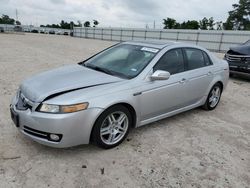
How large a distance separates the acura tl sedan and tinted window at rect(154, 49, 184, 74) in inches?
0.6

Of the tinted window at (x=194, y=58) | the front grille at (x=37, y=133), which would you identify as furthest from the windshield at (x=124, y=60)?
the front grille at (x=37, y=133)

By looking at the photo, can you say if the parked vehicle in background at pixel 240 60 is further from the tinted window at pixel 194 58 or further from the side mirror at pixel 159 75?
the side mirror at pixel 159 75

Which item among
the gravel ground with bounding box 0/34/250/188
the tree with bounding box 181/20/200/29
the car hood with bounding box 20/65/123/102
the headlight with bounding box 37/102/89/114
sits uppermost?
the tree with bounding box 181/20/200/29

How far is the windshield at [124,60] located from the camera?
3.71 meters

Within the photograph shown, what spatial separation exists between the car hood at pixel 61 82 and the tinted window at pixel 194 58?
5.36 ft

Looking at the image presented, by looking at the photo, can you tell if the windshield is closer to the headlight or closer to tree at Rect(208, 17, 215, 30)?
the headlight

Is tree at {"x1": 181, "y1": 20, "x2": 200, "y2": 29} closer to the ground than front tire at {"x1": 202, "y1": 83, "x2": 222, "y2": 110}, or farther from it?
farther from it

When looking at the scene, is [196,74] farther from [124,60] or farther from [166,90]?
[124,60]

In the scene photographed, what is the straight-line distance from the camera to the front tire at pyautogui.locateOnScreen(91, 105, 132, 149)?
3.09 m

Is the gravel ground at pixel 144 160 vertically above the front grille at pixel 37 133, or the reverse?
the front grille at pixel 37 133

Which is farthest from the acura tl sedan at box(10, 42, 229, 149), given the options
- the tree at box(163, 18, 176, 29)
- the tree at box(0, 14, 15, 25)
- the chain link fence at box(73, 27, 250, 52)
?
the tree at box(0, 14, 15, 25)

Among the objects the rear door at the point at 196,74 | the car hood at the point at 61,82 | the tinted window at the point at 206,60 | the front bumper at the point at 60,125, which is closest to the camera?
the front bumper at the point at 60,125

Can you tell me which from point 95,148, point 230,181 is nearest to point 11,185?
point 95,148

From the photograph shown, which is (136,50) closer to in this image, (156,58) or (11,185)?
(156,58)
